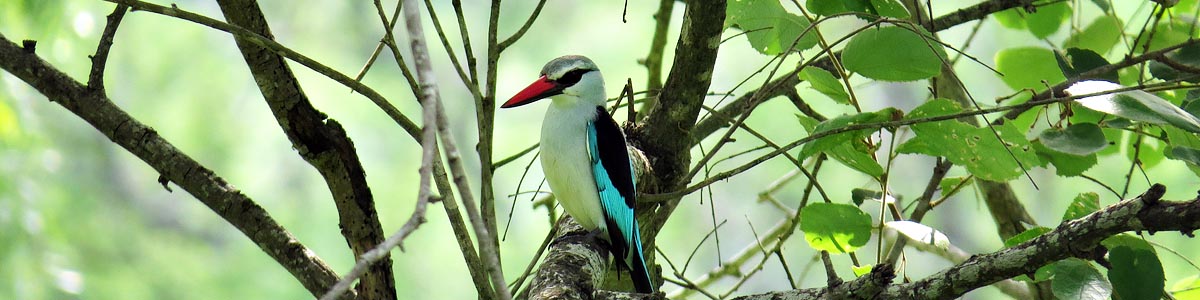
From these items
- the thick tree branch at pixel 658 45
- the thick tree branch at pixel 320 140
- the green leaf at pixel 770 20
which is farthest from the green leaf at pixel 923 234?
the thick tree branch at pixel 658 45

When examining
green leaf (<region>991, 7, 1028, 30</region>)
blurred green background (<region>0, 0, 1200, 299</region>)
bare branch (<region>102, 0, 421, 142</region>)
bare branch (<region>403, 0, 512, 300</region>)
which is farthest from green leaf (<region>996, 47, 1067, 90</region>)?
blurred green background (<region>0, 0, 1200, 299</region>)

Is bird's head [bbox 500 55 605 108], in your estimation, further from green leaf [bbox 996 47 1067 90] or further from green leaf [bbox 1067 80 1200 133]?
green leaf [bbox 1067 80 1200 133]

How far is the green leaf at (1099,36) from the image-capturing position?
2.82 metres

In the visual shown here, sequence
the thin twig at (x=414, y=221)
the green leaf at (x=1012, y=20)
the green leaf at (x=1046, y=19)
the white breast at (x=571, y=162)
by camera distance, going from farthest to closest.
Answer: the green leaf at (x=1012, y=20) → the green leaf at (x=1046, y=19) → the white breast at (x=571, y=162) → the thin twig at (x=414, y=221)

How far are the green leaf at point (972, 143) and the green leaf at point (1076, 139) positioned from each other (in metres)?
0.05

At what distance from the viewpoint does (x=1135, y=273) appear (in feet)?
5.61

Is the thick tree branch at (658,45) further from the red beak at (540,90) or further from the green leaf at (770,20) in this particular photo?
the green leaf at (770,20)

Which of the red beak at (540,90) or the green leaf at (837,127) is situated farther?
the red beak at (540,90)

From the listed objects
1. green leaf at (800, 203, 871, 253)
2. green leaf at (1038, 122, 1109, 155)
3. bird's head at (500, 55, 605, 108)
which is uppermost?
bird's head at (500, 55, 605, 108)

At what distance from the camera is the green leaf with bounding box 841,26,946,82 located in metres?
2.08

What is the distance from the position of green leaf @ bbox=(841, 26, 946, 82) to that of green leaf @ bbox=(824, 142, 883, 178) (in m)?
0.17

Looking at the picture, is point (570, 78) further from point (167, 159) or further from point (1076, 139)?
point (1076, 139)

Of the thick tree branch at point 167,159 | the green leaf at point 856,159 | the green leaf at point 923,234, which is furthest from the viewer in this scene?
the thick tree branch at point 167,159

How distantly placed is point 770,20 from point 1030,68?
2.49 feet
